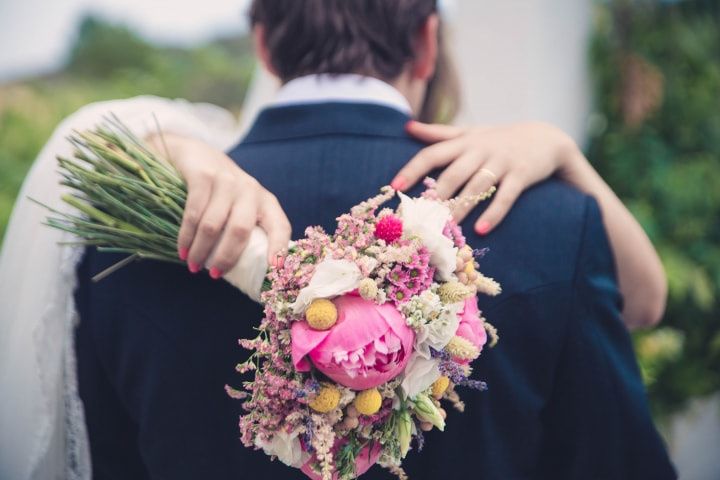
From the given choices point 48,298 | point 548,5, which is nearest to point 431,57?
point 48,298

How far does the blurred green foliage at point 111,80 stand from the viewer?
3373 millimetres

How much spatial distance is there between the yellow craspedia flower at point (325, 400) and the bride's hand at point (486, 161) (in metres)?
0.36

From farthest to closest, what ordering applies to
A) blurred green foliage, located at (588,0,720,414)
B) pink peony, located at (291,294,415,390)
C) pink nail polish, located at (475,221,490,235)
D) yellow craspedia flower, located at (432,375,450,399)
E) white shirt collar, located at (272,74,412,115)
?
blurred green foliage, located at (588,0,720,414), white shirt collar, located at (272,74,412,115), pink nail polish, located at (475,221,490,235), yellow craspedia flower, located at (432,375,450,399), pink peony, located at (291,294,415,390)

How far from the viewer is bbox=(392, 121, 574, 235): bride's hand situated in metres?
1.05

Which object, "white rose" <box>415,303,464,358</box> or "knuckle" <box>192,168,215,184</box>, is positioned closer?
"white rose" <box>415,303,464,358</box>

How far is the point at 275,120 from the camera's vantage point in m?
1.16

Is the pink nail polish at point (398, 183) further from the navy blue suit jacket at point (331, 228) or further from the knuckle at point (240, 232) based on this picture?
the knuckle at point (240, 232)

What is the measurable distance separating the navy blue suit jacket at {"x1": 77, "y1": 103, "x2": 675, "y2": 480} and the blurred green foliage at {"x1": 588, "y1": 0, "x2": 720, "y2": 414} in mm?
1932

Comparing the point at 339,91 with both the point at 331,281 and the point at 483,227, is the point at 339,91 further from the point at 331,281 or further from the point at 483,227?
the point at 331,281

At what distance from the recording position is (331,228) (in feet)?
3.43

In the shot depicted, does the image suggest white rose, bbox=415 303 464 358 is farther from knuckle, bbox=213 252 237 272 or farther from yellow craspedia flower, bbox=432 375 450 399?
knuckle, bbox=213 252 237 272

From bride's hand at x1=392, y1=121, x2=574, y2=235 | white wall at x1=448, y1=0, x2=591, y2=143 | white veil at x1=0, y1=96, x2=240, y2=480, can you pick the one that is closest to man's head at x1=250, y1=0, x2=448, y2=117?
bride's hand at x1=392, y1=121, x2=574, y2=235

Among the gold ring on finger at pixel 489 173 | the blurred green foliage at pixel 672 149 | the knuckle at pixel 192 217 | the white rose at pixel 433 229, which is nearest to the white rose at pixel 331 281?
the white rose at pixel 433 229

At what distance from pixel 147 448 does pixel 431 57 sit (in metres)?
0.90
